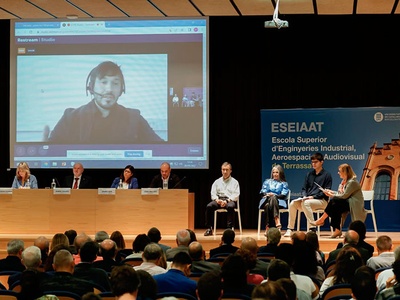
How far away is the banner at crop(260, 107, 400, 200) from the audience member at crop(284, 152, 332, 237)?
2.80 feet

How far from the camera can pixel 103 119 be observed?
12.0 m

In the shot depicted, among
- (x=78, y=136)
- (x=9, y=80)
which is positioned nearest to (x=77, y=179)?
(x=78, y=136)

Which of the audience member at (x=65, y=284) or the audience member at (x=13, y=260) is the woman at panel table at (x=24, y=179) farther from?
the audience member at (x=65, y=284)

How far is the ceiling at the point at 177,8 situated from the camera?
1110 centimetres

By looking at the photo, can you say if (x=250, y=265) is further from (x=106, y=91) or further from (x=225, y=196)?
(x=106, y=91)

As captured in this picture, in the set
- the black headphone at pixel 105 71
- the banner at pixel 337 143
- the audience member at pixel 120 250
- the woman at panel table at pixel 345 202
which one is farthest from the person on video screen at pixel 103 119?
the audience member at pixel 120 250

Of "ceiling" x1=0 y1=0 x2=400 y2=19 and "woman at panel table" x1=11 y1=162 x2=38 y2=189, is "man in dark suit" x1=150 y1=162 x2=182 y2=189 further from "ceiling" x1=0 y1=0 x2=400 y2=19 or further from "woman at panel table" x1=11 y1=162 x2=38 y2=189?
"ceiling" x1=0 y1=0 x2=400 y2=19

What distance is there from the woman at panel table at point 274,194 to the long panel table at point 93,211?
1107 millimetres

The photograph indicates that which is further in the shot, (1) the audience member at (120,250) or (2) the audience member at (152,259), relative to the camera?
(1) the audience member at (120,250)

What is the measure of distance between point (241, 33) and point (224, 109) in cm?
134

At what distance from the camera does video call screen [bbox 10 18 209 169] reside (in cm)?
1184

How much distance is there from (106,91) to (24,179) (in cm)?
204

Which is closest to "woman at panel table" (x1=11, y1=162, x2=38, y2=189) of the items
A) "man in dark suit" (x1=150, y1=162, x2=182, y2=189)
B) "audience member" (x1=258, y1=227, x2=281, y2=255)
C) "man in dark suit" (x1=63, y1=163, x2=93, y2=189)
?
"man in dark suit" (x1=63, y1=163, x2=93, y2=189)

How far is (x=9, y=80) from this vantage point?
42.4 ft
